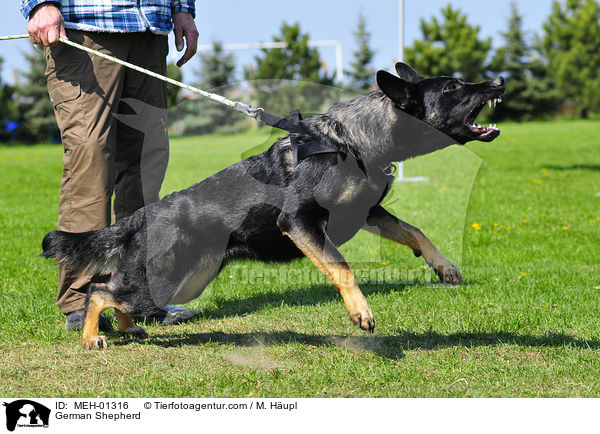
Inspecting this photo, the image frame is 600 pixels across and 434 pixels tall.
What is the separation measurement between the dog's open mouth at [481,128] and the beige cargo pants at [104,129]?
2.12 m

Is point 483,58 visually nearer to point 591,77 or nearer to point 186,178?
point 591,77

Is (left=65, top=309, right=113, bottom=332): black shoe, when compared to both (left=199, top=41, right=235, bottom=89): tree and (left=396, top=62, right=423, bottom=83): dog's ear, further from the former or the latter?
(left=199, top=41, right=235, bottom=89): tree

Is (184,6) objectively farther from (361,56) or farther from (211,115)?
(361,56)

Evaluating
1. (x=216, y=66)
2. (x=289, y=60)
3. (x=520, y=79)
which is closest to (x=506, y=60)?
(x=520, y=79)

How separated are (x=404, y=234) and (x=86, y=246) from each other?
6.57ft

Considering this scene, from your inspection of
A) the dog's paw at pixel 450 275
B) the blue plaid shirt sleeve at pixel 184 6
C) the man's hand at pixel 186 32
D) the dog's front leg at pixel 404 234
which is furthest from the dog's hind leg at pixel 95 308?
the blue plaid shirt sleeve at pixel 184 6

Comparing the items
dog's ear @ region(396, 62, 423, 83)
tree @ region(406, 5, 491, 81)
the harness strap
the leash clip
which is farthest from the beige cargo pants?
tree @ region(406, 5, 491, 81)

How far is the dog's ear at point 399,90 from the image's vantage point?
355cm

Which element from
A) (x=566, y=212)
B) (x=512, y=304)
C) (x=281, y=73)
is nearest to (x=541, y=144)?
(x=566, y=212)

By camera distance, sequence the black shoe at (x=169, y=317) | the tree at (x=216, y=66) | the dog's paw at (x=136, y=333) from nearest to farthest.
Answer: the dog's paw at (x=136, y=333)
the black shoe at (x=169, y=317)
the tree at (x=216, y=66)

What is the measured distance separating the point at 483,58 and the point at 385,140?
5163cm

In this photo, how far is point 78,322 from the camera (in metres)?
4.23

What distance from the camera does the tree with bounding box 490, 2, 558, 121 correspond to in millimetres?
49875

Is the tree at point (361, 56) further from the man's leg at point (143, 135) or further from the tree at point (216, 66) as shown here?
the man's leg at point (143, 135)
